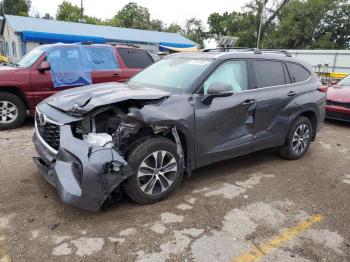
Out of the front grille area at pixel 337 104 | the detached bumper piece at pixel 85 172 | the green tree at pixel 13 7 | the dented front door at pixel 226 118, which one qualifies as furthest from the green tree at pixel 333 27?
the green tree at pixel 13 7

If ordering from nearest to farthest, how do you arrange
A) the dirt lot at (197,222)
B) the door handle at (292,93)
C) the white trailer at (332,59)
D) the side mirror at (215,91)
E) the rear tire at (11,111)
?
the dirt lot at (197,222) < the side mirror at (215,91) < the door handle at (292,93) < the rear tire at (11,111) < the white trailer at (332,59)

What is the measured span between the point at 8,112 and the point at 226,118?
15.9 ft

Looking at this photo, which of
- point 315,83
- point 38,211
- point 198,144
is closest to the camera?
point 38,211

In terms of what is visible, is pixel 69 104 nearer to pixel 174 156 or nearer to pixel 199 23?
pixel 174 156

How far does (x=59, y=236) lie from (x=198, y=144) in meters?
1.82

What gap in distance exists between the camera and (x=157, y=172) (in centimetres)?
360

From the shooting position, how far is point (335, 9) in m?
41.5

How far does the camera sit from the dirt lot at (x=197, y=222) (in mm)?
2893

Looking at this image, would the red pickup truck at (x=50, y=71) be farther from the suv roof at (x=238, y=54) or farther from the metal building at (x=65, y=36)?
the metal building at (x=65, y=36)

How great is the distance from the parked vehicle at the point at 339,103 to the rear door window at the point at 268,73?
4067 millimetres

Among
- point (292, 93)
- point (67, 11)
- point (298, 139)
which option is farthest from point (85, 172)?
point (67, 11)

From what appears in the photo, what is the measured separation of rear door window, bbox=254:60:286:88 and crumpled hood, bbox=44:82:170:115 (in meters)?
1.57

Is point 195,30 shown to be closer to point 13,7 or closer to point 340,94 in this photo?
point 13,7

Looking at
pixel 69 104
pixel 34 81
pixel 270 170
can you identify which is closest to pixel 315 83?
pixel 270 170
